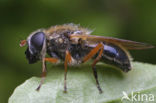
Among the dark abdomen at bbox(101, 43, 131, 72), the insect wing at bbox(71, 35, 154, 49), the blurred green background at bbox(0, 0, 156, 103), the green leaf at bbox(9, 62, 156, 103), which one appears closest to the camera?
the green leaf at bbox(9, 62, 156, 103)

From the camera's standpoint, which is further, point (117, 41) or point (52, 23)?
point (52, 23)

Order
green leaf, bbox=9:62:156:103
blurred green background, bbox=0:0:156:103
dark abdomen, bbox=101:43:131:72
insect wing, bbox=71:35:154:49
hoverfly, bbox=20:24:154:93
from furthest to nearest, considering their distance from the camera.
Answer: blurred green background, bbox=0:0:156:103 < dark abdomen, bbox=101:43:131:72 < hoverfly, bbox=20:24:154:93 < insect wing, bbox=71:35:154:49 < green leaf, bbox=9:62:156:103

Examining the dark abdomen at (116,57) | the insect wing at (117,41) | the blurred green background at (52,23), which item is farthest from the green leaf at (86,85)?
the blurred green background at (52,23)

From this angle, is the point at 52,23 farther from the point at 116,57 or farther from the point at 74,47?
the point at 116,57

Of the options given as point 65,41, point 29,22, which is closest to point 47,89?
point 65,41

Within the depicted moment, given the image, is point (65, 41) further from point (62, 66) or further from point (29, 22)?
point (29, 22)

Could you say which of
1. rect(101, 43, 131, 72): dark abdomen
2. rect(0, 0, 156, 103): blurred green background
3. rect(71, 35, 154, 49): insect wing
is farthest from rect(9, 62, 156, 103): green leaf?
rect(0, 0, 156, 103): blurred green background

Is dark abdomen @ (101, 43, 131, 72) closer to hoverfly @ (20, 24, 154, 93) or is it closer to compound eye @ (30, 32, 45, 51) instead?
hoverfly @ (20, 24, 154, 93)

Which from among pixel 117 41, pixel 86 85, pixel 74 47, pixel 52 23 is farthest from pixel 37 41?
pixel 52 23
